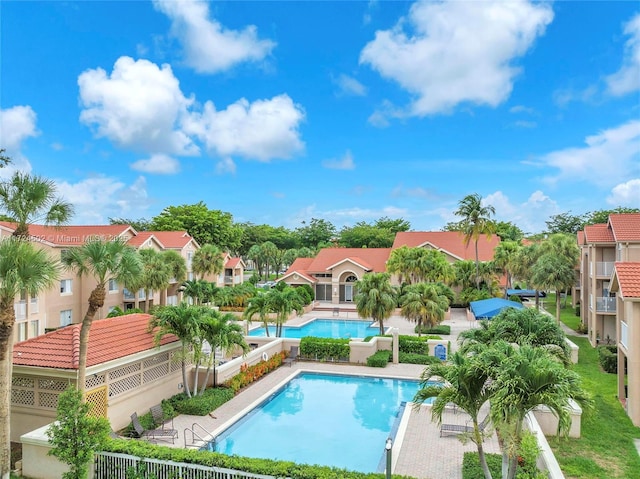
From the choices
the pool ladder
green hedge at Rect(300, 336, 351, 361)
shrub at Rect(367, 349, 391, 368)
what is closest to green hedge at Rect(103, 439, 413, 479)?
the pool ladder

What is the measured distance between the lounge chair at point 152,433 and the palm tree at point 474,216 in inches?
1495

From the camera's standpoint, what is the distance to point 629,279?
15.8m

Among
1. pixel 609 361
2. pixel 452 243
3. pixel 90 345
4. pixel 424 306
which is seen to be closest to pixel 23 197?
pixel 90 345

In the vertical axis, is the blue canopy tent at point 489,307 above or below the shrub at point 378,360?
above

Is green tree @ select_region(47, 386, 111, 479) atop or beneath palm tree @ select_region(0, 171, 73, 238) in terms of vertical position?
beneath

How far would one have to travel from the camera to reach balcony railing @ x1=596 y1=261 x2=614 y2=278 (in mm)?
27547

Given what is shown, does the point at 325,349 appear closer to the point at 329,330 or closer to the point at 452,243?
the point at 329,330

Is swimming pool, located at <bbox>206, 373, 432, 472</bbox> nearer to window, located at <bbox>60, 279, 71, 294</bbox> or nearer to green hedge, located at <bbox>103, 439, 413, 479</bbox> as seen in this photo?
green hedge, located at <bbox>103, 439, 413, 479</bbox>

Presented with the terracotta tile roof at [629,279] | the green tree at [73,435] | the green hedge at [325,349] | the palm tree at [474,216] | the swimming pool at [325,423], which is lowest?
the swimming pool at [325,423]

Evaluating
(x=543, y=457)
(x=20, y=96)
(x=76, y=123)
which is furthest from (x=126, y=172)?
(x=543, y=457)

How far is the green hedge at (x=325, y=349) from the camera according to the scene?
25500 millimetres

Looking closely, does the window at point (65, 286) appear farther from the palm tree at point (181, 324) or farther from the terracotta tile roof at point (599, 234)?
the terracotta tile roof at point (599, 234)

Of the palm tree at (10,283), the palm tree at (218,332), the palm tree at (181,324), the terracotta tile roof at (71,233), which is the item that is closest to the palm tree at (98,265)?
the palm tree at (10,283)

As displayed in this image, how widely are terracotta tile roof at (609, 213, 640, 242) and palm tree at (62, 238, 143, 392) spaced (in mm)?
25083
